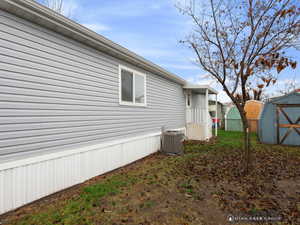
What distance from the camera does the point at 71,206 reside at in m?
2.97

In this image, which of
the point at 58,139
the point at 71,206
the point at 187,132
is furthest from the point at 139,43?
the point at 71,206

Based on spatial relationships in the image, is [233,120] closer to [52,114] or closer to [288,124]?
[288,124]

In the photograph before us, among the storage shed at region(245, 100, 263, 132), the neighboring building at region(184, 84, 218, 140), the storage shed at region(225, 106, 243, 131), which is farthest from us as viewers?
the storage shed at region(225, 106, 243, 131)

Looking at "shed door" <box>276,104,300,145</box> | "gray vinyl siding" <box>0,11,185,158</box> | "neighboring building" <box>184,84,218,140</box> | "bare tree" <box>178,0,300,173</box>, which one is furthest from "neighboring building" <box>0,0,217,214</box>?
"shed door" <box>276,104,300,145</box>

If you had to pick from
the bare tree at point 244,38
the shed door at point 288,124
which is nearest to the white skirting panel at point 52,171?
the bare tree at point 244,38

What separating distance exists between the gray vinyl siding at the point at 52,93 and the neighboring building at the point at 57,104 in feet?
0.04

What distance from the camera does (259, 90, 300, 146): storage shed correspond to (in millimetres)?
8500

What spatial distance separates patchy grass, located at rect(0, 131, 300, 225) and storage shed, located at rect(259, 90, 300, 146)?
4.27m

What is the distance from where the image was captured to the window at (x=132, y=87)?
566 centimetres

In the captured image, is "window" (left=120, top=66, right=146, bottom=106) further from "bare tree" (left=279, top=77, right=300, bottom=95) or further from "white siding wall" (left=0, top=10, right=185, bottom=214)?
"bare tree" (left=279, top=77, right=300, bottom=95)

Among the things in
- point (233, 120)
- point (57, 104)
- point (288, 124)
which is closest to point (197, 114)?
point (288, 124)

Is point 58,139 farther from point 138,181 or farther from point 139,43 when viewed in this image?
point 139,43

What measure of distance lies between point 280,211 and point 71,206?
11.2ft

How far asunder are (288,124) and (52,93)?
10.2 m
